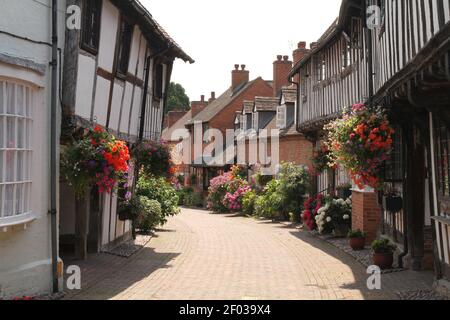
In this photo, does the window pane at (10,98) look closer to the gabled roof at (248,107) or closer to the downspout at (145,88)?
the downspout at (145,88)

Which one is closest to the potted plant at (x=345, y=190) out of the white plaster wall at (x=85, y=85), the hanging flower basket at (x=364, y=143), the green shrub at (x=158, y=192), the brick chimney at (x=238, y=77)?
the green shrub at (x=158, y=192)

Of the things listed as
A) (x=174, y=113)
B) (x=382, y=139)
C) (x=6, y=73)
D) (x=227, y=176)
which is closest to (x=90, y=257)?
(x=6, y=73)

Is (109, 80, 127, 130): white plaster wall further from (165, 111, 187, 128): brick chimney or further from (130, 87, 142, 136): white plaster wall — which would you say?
(165, 111, 187, 128): brick chimney

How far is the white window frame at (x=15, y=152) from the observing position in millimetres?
7895

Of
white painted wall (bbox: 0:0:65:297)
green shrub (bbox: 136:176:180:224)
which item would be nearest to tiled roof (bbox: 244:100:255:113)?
green shrub (bbox: 136:176:180:224)

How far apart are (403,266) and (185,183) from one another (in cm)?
3434

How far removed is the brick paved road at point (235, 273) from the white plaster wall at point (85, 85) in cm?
292

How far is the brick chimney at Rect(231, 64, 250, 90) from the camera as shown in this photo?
43.7 meters

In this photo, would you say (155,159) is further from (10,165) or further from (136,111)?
(10,165)

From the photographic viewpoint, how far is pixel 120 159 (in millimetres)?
9320

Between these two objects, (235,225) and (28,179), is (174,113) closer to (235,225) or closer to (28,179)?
(235,225)

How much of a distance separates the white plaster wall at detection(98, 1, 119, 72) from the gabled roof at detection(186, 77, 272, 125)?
28.5 meters

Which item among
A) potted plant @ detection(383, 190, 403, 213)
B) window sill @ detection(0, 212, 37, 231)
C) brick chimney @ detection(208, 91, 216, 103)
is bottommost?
window sill @ detection(0, 212, 37, 231)
